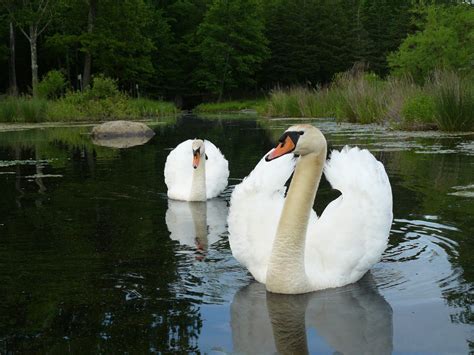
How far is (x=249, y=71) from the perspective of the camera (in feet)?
203

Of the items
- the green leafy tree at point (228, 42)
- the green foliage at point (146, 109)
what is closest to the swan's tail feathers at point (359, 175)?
the green foliage at point (146, 109)

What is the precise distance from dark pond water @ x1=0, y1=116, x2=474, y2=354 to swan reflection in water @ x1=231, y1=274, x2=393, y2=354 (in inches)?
0.4

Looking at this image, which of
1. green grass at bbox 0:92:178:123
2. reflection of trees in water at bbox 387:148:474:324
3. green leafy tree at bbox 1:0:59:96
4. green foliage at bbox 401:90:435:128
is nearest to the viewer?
reflection of trees in water at bbox 387:148:474:324

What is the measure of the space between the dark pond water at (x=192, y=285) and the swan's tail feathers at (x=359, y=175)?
0.62 meters

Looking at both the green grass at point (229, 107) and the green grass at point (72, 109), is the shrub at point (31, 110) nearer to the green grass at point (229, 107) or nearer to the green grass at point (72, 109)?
the green grass at point (72, 109)

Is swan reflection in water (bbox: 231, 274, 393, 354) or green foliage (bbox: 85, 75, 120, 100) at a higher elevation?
green foliage (bbox: 85, 75, 120, 100)

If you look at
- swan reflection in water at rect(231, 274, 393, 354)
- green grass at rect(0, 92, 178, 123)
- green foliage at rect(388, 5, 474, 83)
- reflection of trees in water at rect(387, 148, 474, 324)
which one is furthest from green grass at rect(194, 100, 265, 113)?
swan reflection in water at rect(231, 274, 393, 354)

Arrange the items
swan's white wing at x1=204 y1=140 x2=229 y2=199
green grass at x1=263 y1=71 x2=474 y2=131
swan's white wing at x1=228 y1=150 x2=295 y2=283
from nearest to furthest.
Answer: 1. swan's white wing at x1=228 y1=150 x2=295 y2=283
2. swan's white wing at x1=204 y1=140 x2=229 y2=199
3. green grass at x1=263 y1=71 x2=474 y2=131

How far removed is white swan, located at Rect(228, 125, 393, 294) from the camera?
14.5 ft

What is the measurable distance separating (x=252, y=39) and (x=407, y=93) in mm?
44969

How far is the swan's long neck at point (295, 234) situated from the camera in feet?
14.4

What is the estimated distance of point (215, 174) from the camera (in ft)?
30.7

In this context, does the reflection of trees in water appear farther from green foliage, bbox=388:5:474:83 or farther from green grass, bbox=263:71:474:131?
green foliage, bbox=388:5:474:83

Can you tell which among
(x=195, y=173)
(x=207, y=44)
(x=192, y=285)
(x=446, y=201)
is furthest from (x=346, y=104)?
(x=207, y=44)
